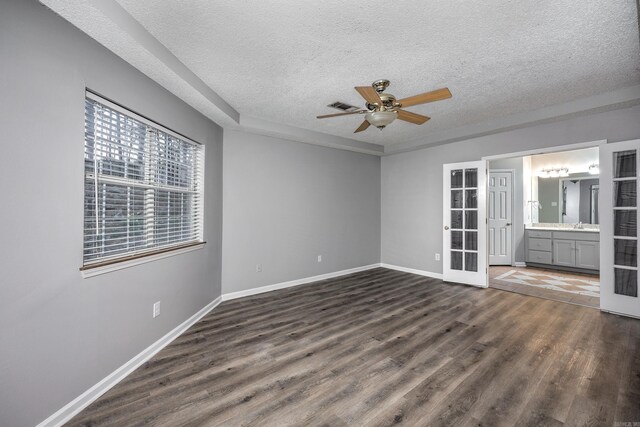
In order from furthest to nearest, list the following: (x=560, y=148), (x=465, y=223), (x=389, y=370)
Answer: (x=465, y=223) → (x=560, y=148) → (x=389, y=370)

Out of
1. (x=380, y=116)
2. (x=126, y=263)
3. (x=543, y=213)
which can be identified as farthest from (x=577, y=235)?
(x=126, y=263)

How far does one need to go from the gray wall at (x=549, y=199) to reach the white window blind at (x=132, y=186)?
7.53 m

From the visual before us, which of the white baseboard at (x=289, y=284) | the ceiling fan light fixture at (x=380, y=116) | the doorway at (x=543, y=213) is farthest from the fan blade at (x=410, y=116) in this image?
the doorway at (x=543, y=213)

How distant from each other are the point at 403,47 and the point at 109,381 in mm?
3384

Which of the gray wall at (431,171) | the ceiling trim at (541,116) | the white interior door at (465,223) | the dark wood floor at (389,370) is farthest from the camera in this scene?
the white interior door at (465,223)

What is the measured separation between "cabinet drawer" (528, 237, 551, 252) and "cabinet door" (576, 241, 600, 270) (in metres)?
0.46

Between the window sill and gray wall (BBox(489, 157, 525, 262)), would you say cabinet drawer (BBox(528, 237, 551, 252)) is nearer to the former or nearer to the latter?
gray wall (BBox(489, 157, 525, 262))

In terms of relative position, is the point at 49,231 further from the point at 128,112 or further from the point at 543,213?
the point at 543,213

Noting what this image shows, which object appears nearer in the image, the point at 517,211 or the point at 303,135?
the point at 303,135

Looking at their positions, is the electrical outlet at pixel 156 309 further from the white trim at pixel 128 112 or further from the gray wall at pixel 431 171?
the gray wall at pixel 431 171

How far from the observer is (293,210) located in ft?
14.8

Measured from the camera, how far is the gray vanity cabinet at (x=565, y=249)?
525cm

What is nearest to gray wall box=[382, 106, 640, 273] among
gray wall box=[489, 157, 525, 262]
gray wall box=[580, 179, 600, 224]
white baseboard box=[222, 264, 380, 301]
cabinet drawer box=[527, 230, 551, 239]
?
white baseboard box=[222, 264, 380, 301]

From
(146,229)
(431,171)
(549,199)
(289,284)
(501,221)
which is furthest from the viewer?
(549,199)
